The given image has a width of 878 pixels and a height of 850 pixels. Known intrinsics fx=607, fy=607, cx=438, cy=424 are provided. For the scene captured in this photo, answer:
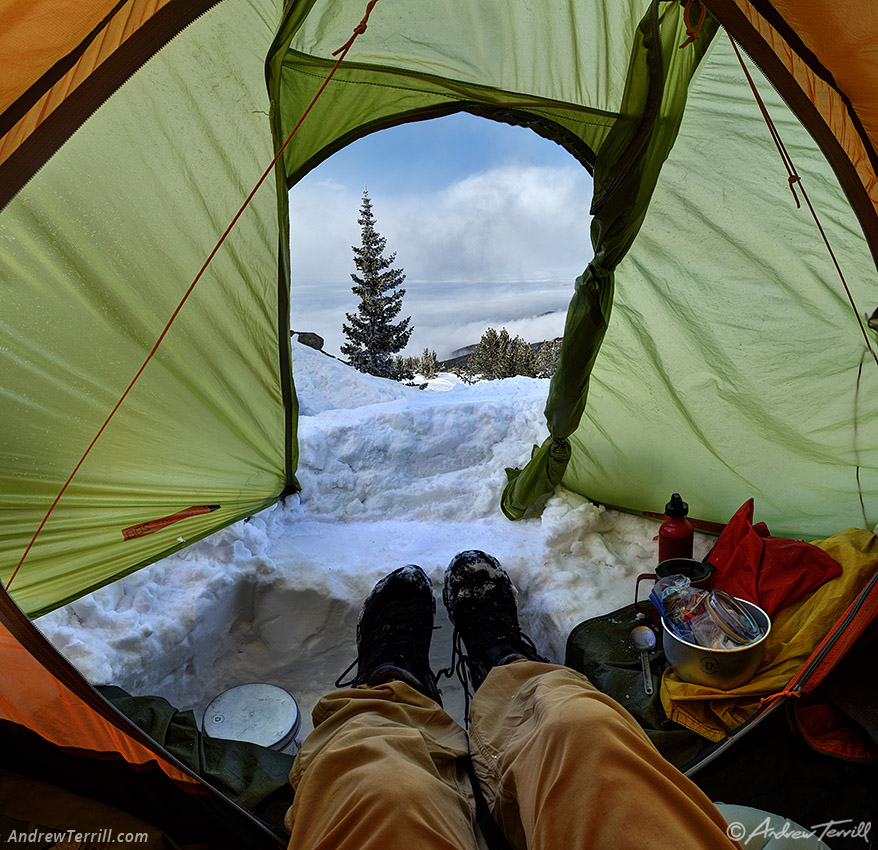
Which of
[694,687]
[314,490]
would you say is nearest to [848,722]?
[694,687]

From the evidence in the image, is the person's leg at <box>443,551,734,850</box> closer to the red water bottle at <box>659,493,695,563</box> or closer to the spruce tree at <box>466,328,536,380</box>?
the red water bottle at <box>659,493,695,563</box>

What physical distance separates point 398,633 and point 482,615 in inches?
9.6

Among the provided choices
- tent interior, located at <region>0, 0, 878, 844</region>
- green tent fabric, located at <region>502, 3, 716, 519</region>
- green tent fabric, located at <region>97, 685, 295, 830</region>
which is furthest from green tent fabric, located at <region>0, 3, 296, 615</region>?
green tent fabric, located at <region>502, 3, 716, 519</region>

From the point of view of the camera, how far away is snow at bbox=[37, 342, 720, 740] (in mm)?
1659

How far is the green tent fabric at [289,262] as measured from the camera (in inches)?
60.2

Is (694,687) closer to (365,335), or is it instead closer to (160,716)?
(160,716)

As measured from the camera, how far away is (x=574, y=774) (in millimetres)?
838

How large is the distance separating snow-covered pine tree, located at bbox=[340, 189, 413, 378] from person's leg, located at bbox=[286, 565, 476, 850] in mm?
12093

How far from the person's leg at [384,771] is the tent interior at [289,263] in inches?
29.5

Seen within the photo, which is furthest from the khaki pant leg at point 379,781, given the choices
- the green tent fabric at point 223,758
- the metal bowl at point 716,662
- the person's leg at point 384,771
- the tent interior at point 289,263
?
the tent interior at point 289,263

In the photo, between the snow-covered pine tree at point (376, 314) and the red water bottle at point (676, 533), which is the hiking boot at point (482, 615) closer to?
the red water bottle at point (676, 533)

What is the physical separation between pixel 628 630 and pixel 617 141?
52.2 inches

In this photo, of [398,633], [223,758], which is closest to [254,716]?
[223,758]

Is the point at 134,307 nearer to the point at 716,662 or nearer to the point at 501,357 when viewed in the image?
the point at 716,662
